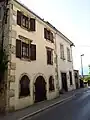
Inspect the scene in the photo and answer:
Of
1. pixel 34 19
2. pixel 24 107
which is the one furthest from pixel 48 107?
pixel 34 19

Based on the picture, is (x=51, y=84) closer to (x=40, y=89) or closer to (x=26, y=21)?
(x=40, y=89)

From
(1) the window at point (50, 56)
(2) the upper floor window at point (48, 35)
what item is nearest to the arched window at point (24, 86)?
(1) the window at point (50, 56)

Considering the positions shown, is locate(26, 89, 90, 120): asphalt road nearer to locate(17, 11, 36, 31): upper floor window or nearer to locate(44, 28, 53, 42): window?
locate(17, 11, 36, 31): upper floor window

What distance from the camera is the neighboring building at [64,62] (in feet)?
75.4

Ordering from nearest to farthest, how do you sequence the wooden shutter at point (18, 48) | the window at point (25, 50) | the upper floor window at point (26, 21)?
the wooden shutter at point (18, 48) → the window at point (25, 50) → the upper floor window at point (26, 21)

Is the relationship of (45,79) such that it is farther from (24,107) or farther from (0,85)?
(0,85)

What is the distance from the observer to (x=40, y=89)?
1678 centimetres

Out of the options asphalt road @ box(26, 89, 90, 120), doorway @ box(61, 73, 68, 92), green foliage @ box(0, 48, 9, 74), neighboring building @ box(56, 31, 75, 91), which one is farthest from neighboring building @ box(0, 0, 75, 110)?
doorway @ box(61, 73, 68, 92)

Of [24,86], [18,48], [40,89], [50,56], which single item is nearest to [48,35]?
[50,56]

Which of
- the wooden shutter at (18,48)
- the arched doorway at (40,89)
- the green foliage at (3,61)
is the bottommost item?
the arched doorway at (40,89)

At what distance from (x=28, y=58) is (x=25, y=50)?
2.30 ft

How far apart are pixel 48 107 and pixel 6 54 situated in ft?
16.4

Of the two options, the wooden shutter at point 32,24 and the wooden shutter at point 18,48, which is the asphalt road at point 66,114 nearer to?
the wooden shutter at point 18,48

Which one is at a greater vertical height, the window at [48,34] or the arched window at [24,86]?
the window at [48,34]
